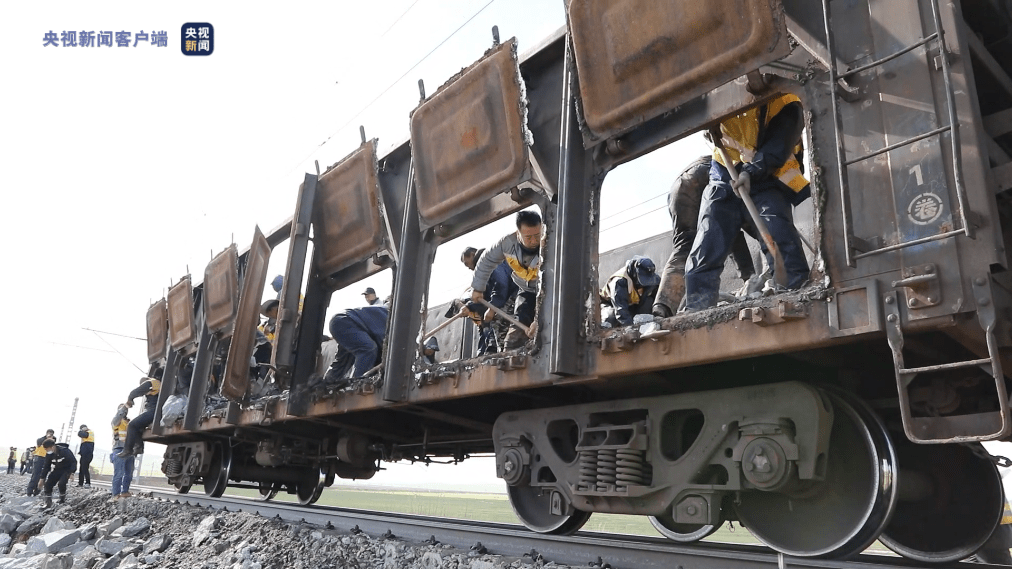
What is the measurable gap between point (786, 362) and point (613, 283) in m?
2.01

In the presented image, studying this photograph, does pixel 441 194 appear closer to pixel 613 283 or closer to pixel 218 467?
pixel 613 283

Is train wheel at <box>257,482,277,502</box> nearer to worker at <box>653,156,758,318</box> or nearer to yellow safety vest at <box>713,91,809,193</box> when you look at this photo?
worker at <box>653,156,758,318</box>

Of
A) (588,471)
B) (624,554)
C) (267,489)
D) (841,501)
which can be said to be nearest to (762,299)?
(841,501)

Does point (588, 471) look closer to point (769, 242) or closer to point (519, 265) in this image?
point (769, 242)

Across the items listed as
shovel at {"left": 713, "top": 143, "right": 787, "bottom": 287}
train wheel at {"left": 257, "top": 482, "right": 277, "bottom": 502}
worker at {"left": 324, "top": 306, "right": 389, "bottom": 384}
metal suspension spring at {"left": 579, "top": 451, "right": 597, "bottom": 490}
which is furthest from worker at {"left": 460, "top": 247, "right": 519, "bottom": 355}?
train wheel at {"left": 257, "top": 482, "right": 277, "bottom": 502}

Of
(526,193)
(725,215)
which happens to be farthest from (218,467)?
(725,215)

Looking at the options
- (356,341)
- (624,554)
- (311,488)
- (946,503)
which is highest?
(356,341)

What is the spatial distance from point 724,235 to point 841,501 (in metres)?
1.53

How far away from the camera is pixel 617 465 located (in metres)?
3.70

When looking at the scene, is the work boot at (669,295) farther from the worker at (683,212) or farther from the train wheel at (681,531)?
the train wheel at (681,531)

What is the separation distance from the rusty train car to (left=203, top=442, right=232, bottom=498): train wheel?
5.05 m

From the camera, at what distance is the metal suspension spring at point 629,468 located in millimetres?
3672

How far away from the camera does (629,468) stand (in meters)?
3.68

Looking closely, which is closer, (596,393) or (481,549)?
(481,549)
